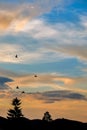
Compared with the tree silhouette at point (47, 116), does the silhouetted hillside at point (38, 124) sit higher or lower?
lower

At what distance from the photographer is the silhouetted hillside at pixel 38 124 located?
281 ft

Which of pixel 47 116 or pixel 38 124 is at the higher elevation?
pixel 47 116

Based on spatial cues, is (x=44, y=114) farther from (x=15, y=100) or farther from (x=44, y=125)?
(x=44, y=125)

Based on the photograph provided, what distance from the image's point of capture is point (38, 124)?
8794cm

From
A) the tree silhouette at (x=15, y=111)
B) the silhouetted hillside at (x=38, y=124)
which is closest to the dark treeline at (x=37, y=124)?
the silhouetted hillside at (x=38, y=124)

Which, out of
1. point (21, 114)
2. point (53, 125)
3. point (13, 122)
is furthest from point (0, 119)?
point (21, 114)

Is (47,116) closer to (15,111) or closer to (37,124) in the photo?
(15,111)

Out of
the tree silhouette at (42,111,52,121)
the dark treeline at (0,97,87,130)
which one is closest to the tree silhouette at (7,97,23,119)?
the tree silhouette at (42,111,52,121)

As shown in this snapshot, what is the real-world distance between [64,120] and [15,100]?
90.6 meters

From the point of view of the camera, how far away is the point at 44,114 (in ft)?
577

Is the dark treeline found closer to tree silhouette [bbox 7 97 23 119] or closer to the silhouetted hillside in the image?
the silhouetted hillside

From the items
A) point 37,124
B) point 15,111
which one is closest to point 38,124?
point 37,124

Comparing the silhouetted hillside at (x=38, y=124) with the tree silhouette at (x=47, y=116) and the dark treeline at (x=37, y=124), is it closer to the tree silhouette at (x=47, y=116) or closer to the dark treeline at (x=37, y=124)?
the dark treeline at (x=37, y=124)

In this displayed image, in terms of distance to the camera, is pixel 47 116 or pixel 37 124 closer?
pixel 37 124
